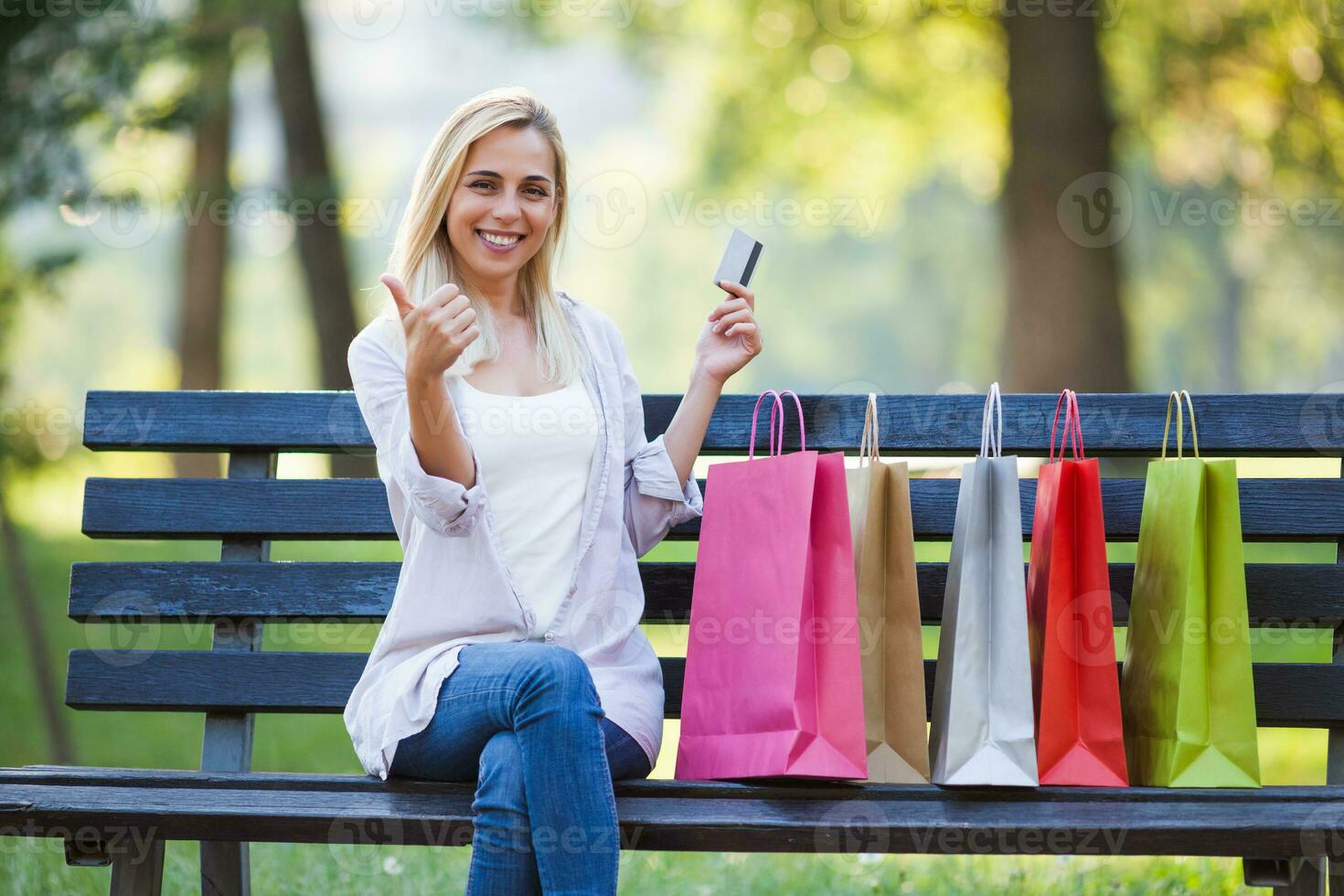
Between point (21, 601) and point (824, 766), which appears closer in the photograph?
point (824, 766)

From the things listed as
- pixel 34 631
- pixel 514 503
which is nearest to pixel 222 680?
pixel 514 503

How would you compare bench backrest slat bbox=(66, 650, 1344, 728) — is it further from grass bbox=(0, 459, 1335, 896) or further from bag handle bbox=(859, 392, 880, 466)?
bag handle bbox=(859, 392, 880, 466)

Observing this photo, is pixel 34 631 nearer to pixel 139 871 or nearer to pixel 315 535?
pixel 315 535

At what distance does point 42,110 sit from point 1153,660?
5154 millimetres

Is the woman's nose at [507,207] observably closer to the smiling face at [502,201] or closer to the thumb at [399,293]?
the smiling face at [502,201]

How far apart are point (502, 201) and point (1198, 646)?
170cm

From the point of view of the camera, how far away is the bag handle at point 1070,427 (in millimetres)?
3113

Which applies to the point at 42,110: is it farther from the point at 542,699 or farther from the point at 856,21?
the point at 856,21

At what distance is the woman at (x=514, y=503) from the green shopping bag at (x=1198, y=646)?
98 cm

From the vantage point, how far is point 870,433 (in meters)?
3.27

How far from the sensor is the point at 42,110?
596 cm

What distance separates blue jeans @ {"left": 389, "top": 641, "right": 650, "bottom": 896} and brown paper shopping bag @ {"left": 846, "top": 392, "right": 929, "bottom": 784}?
0.56 metres

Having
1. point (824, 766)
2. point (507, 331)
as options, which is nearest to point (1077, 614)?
point (824, 766)

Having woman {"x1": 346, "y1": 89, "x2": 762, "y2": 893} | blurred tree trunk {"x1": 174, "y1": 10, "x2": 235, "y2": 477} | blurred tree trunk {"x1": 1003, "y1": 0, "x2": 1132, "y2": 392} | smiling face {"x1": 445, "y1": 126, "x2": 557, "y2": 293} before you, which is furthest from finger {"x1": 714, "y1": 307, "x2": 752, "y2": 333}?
blurred tree trunk {"x1": 174, "y1": 10, "x2": 235, "y2": 477}
